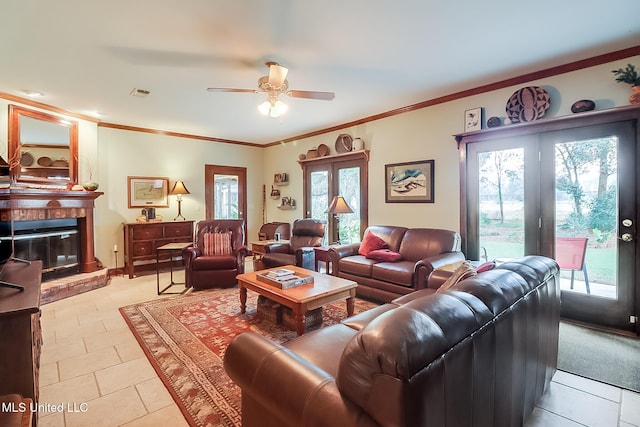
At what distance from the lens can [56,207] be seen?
4125 millimetres

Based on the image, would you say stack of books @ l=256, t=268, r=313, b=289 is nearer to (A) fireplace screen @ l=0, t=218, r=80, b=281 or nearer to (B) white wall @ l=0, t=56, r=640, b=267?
(B) white wall @ l=0, t=56, r=640, b=267

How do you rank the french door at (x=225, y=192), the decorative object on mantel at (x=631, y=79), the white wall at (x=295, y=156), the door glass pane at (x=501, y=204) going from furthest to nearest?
the french door at (x=225, y=192) → the door glass pane at (x=501, y=204) → the white wall at (x=295, y=156) → the decorative object on mantel at (x=631, y=79)

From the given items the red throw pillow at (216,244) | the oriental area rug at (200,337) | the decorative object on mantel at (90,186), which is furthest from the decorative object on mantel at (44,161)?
the oriental area rug at (200,337)

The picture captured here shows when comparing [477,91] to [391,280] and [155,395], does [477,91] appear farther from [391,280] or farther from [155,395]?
[155,395]

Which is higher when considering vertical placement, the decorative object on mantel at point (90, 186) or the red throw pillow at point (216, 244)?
the decorative object on mantel at point (90, 186)

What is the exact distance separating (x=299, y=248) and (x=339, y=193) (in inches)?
60.2

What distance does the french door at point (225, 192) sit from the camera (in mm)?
6383

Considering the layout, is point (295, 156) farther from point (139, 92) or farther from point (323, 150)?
point (139, 92)

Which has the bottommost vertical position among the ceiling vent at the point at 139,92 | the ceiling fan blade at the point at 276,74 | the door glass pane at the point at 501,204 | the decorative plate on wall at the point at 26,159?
the door glass pane at the point at 501,204

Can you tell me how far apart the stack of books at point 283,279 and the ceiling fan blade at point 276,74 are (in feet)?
6.22

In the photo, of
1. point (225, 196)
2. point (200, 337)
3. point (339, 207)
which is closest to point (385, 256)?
point (339, 207)

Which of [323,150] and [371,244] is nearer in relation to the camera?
[371,244]

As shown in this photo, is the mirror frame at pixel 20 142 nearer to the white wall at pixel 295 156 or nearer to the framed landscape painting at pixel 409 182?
the white wall at pixel 295 156

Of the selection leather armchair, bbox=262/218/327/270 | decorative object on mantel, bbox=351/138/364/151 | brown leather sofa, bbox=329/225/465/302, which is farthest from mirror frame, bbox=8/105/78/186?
decorative object on mantel, bbox=351/138/364/151
